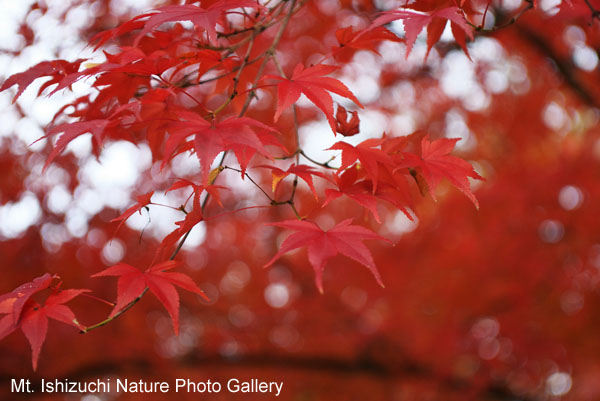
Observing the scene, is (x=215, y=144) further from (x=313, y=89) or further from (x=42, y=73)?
(x=42, y=73)

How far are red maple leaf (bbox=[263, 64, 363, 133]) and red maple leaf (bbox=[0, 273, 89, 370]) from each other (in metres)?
0.58

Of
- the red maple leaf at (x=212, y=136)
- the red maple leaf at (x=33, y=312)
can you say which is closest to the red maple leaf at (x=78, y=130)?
the red maple leaf at (x=212, y=136)

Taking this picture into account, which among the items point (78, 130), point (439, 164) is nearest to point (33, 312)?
point (78, 130)

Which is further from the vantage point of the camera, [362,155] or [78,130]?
[362,155]

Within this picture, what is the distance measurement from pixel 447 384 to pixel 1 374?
9.93 feet

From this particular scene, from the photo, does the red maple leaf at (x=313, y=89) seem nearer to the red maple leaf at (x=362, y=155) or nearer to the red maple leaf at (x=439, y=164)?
the red maple leaf at (x=362, y=155)

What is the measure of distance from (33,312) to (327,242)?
0.62m

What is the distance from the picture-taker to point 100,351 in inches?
131

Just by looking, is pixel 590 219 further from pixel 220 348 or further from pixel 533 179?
pixel 220 348

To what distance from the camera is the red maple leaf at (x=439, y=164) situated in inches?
44.6

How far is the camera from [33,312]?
3.29 ft

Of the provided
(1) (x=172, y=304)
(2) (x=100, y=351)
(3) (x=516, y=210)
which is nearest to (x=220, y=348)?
(2) (x=100, y=351)

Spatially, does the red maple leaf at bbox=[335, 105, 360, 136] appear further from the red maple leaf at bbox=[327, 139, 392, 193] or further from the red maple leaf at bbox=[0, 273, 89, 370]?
the red maple leaf at bbox=[0, 273, 89, 370]

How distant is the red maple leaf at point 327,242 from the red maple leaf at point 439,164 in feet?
0.84
